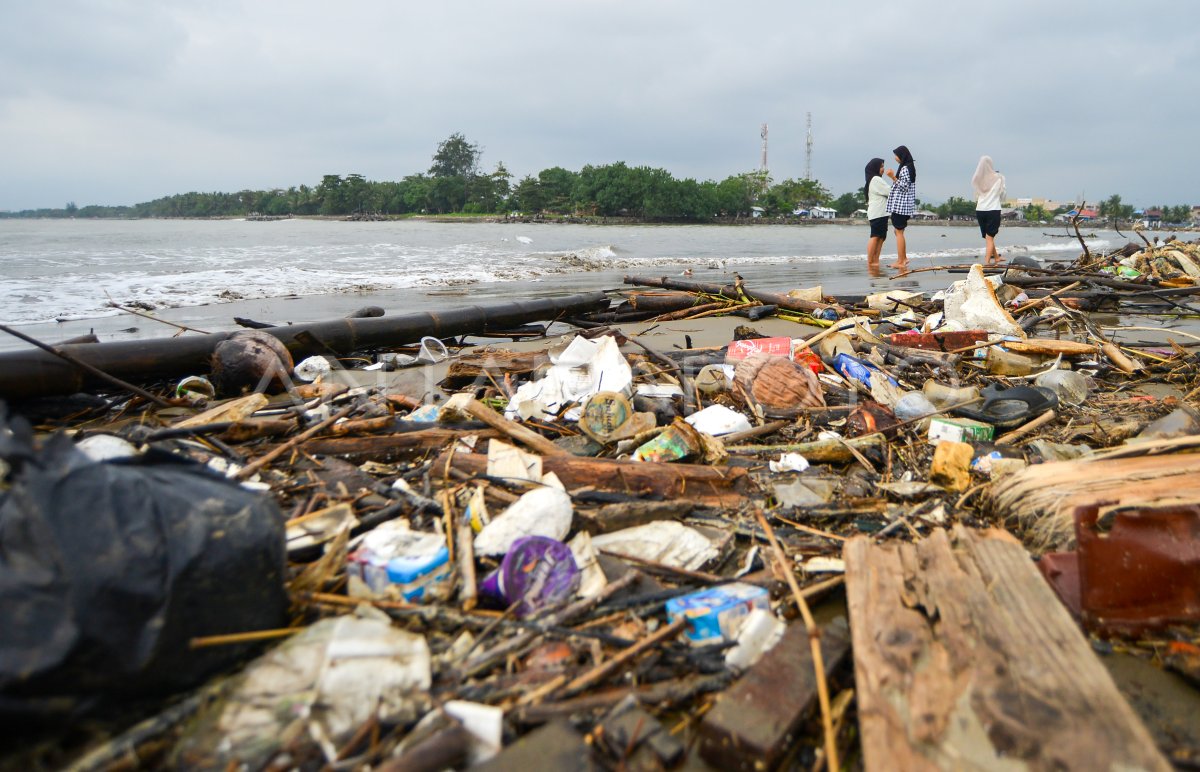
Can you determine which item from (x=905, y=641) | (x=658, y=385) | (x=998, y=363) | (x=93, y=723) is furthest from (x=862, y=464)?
(x=93, y=723)

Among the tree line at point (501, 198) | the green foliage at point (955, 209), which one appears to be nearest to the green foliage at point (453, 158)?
the tree line at point (501, 198)

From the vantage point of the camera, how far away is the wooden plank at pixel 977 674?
1.29 m

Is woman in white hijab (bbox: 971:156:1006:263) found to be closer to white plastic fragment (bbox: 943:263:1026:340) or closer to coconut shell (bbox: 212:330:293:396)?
white plastic fragment (bbox: 943:263:1026:340)

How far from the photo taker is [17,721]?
1178 mm

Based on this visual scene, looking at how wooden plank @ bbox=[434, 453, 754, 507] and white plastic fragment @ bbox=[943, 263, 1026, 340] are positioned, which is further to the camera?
white plastic fragment @ bbox=[943, 263, 1026, 340]

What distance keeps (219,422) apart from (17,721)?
82.1 inches

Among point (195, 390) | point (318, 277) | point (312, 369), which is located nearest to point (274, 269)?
point (318, 277)

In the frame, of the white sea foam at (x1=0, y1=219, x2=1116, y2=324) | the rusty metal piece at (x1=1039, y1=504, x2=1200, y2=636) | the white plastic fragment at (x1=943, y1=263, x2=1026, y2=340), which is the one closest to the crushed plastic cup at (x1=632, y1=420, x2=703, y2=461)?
the rusty metal piece at (x1=1039, y1=504, x2=1200, y2=636)

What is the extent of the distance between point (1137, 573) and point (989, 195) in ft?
37.7

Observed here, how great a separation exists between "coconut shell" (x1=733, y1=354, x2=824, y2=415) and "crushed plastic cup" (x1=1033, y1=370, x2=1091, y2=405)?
1.55 meters

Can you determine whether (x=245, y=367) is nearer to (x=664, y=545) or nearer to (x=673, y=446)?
(x=673, y=446)

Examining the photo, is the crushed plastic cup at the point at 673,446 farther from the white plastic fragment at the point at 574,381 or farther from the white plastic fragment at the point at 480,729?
the white plastic fragment at the point at 480,729

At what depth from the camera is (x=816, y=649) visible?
5.38ft

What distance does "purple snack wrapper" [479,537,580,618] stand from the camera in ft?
6.21
